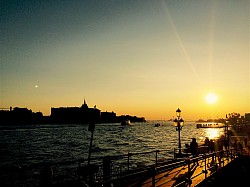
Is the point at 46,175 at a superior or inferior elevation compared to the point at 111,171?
superior

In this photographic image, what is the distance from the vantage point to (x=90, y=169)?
12.3 metres

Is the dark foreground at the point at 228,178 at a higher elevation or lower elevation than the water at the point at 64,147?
higher

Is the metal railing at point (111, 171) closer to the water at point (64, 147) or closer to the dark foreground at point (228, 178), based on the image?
the dark foreground at point (228, 178)

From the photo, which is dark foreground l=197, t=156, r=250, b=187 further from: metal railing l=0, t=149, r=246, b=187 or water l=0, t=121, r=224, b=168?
water l=0, t=121, r=224, b=168

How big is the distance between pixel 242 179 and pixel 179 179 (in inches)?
209

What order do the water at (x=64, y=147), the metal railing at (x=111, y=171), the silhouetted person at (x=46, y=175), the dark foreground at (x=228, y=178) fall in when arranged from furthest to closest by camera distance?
the water at (x=64, y=147), the dark foreground at (x=228, y=178), the silhouetted person at (x=46, y=175), the metal railing at (x=111, y=171)

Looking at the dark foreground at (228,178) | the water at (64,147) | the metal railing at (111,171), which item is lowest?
the water at (64,147)

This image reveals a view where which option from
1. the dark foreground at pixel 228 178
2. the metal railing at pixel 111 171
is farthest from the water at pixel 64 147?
the dark foreground at pixel 228 178

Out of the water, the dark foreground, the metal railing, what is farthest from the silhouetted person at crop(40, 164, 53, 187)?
the dark foreground

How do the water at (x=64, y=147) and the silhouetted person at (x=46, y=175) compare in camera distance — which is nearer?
the silhouetted person at (x=46, y=175)

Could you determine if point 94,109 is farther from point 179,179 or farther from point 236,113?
point 236,113

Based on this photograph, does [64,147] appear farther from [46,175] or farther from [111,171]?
[46,175]

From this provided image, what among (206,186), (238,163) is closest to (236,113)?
(238,163)

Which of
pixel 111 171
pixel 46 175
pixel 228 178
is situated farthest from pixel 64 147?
pixel 46 175
